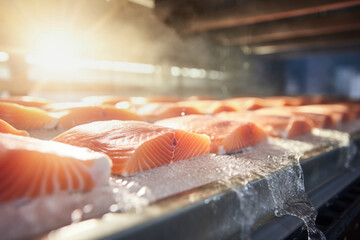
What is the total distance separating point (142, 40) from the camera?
591cm

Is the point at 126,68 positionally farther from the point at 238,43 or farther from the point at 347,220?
the point at 347,220

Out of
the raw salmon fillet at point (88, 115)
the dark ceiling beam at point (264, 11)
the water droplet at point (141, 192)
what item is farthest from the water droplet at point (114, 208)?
the dark ceiling beam at point (264, 11)

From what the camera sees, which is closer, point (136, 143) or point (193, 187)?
point (193, 187)

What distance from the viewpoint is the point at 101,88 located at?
5.62 m

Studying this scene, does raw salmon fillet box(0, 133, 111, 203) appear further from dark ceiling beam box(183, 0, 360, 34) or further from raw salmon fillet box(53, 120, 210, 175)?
dark ceiling beam box(183, 0, 360, 34)

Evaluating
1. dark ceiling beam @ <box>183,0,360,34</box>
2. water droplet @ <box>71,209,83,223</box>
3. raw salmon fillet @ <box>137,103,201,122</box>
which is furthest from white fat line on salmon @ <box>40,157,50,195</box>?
dark ceiling beam @ <box>183,0,360,34</box>

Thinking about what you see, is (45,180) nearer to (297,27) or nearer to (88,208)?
(88,208)

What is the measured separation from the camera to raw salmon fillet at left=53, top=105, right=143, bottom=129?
2.10 meters

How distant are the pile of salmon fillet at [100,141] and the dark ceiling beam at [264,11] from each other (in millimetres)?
2931

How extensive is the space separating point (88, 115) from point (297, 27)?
621cm

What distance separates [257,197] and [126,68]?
5515 mm

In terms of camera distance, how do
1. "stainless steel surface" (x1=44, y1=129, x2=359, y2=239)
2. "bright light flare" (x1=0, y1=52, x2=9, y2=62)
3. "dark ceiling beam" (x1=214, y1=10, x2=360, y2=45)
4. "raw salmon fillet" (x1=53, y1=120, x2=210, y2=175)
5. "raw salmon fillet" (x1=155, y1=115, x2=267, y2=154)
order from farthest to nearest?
1. "dark ceiling beam" (x1=214, y1=10, x2=360, y2=45)
2. "bright light flare" (x1=0, y1=52, x2=9, y2=62)
3. "raw salmon fillet" (x1=155, y1=115, x2=267, y2=154)
4. "raw salmon fillet" (x1=53, y1=120, x2=210, y2=175)
5. "stainless steel surface" (x1=44, y1=129, x2=359, y2=239)

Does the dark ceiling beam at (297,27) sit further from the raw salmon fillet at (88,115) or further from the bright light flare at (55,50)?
the raw salmon fillet at (88,115)

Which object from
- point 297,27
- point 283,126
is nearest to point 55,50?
point 283,126
